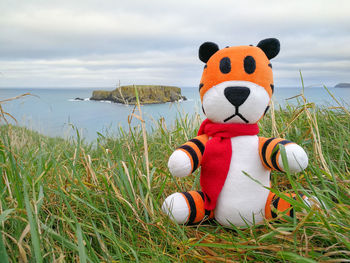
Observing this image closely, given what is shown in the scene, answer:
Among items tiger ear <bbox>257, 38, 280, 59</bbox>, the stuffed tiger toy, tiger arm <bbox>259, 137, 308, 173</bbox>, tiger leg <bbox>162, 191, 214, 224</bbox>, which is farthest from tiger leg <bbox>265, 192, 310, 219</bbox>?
tiger ear <bbox>257, 38, 280, 59</bbox>

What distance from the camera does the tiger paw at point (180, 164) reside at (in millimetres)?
1335

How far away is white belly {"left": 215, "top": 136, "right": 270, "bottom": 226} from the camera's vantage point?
1.37 metres

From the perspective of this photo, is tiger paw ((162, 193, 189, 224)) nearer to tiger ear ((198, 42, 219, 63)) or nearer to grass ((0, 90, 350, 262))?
grass ((0, 90, 350, 262))

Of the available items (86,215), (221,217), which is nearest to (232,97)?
(221,217)

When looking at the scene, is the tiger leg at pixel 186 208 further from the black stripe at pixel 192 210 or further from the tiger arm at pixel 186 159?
the tiger arm at pixel 186 159

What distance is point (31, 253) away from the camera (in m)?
0.99

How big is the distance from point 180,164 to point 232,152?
27 centimetres

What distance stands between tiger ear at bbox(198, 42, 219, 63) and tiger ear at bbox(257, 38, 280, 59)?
0.23 m

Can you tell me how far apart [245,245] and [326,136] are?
1.47 metres

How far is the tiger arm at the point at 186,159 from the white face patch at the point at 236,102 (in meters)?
0.18

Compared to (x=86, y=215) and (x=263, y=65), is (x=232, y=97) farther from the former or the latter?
(x=86, y=215)

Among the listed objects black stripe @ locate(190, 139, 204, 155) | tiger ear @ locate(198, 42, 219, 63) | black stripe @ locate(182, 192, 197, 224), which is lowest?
black stripe @ locate(182, 192, 197, 224)

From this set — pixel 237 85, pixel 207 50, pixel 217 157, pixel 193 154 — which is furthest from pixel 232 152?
pixel 207 50

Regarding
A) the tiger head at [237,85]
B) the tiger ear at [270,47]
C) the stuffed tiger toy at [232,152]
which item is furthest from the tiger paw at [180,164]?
the tiger ear at [270,47]
